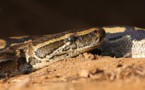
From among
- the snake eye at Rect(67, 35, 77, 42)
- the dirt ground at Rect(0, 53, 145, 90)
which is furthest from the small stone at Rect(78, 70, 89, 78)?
the snake eye at Rect(67, 35, 77, 42)

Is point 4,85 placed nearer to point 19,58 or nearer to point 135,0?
point 19,58

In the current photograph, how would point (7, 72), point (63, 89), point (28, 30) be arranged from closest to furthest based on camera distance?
point (63, 89) < point (7, 72) < point (28, 30)

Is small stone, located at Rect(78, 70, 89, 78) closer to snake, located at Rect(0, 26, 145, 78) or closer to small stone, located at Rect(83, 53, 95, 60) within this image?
small stone, located at Rect(83, 53, 95, 60)

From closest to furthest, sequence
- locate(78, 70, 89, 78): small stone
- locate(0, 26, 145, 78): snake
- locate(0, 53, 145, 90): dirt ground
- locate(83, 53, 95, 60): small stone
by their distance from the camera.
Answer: locate(0, 53, 145, 90): dirt ground → locate(78, 70, 89, 78): small stone → locate(83, 53, 95, 60): small stone → locate(0, 26, 145, 78): snake

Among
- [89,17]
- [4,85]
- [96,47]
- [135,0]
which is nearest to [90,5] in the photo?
[89,17]

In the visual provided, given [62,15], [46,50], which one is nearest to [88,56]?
[46,50]

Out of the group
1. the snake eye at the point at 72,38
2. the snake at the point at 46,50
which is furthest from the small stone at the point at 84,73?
the snake eye at the point at 72,38

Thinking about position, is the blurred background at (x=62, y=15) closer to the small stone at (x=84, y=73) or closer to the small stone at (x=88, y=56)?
the small stone at (x=88, y=56)
